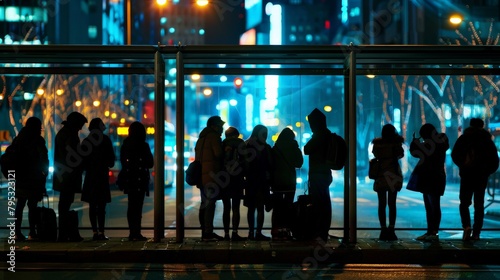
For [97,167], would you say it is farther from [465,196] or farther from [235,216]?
[465,196]

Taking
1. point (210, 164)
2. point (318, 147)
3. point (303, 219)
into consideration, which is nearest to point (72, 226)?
point (210, 164)

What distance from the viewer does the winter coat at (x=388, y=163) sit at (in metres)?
11.0

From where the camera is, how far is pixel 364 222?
16.8 meters

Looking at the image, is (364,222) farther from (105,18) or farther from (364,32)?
(105,18)

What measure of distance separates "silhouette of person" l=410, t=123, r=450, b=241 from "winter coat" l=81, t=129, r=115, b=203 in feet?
15.4

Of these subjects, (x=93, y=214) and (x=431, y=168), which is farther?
(x=431, y=168)

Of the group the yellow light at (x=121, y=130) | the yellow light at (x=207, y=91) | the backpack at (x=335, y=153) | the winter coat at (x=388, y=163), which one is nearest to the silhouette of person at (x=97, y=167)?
the yellow light at (x=207, y=91)

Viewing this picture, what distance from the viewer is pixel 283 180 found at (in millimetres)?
10992

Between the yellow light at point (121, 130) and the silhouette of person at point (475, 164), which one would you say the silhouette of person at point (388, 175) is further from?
the yellow light at point (121, 130)

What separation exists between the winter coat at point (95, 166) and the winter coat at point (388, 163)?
4.09 m

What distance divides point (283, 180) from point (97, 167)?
2.79 meters

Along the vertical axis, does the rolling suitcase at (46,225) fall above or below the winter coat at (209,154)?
below

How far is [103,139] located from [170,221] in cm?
650

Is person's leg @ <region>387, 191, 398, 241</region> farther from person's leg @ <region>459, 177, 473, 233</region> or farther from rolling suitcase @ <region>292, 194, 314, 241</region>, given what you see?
rolling suitcase @ <region>292, 194, 314, 241</region>
